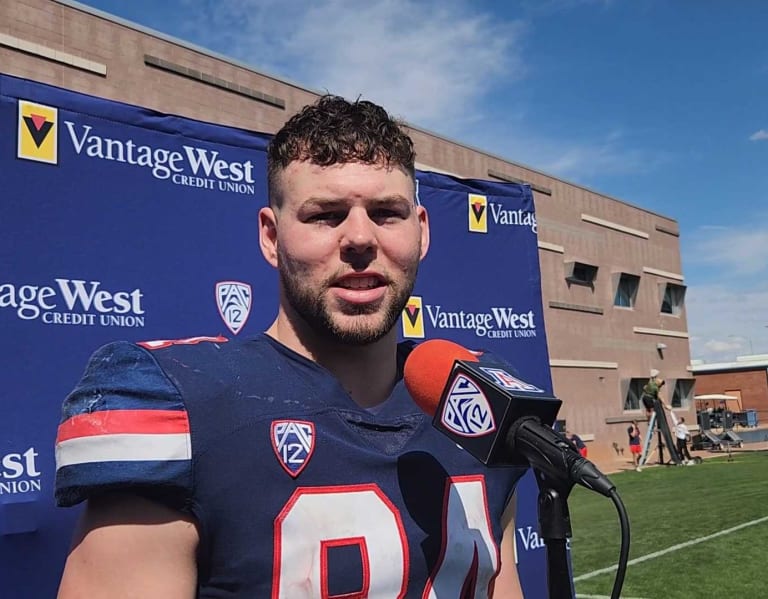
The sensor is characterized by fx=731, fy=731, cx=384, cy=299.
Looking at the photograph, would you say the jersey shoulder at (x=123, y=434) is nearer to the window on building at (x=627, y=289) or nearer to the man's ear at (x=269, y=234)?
the man's ear at (x=269, y=234)

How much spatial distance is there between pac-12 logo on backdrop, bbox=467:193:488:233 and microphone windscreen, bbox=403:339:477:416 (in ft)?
8.50

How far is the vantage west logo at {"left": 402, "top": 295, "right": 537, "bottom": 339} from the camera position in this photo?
384 centimetres

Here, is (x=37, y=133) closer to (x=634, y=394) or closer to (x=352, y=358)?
(x=352, y=358)

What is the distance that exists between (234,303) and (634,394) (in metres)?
A: 22.9

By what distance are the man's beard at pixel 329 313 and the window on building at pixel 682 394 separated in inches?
1068

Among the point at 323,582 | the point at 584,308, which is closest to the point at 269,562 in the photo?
the point at 323,582

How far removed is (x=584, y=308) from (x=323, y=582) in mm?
21342

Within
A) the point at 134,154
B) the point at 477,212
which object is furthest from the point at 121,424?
the point at 477,212

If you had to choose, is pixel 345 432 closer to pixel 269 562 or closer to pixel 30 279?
pixel 269 562

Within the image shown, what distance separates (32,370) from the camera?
247cm

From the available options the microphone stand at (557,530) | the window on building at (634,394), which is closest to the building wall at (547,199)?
the window on building at (634,394)

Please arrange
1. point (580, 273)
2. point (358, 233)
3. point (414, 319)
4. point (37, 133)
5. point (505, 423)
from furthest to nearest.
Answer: point (580, 273), point (414, 319), point (37, 133), point (358, 233), point (505, 423)

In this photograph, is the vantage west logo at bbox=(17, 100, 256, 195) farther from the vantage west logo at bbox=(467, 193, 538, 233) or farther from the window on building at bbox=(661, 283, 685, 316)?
the window on building at bbox=(661, 283, 685, 316)

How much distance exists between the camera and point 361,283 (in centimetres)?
151
